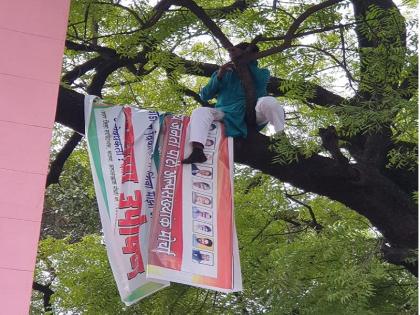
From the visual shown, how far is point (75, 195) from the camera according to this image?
10.6 meters

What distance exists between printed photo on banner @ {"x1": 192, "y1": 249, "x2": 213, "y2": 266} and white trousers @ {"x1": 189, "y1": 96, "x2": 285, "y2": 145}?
720mm

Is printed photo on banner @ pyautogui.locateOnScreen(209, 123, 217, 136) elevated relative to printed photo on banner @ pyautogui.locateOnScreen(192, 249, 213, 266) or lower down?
elevated

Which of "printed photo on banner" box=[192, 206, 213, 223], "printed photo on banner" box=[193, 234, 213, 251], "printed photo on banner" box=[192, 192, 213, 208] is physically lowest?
"printed photo on banner" box=[193, 234, 213, 251]

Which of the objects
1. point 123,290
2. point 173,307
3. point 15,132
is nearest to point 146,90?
point 173,307

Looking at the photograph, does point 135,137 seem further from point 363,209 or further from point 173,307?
point 363,209

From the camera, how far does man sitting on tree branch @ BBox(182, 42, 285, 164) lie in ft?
16.2

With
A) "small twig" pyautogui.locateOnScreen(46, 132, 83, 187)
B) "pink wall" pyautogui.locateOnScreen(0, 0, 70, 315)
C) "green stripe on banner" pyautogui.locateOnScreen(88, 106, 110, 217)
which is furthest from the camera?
"small twig" pyautogui.locateOnScreen(46, 132, 83, 187)

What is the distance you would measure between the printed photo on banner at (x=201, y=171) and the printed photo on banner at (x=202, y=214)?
0.78 feet

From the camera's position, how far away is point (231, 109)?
5.19 metres

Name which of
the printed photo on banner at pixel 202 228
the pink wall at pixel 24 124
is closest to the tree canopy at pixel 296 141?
the printed photo on banner at pixel 202 228

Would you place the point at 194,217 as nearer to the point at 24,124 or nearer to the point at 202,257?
the point at 202,257

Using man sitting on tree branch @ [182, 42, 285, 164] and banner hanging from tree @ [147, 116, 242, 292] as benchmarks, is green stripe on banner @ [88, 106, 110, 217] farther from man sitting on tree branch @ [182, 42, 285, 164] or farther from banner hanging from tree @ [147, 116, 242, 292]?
man sitting on tree branch @ [182, 42, 285, 164]

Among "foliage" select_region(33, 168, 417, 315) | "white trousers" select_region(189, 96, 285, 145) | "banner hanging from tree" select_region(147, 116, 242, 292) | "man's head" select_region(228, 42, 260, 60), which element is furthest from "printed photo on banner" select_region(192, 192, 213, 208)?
"man's head" select_region(228, 42, 260, 60)

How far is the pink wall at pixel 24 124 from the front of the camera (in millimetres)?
3436
